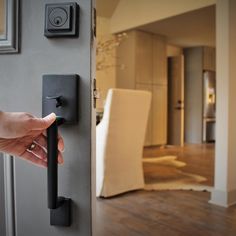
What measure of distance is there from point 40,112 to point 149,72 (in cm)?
524

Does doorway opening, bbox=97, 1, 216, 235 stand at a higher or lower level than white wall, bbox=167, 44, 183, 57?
lower

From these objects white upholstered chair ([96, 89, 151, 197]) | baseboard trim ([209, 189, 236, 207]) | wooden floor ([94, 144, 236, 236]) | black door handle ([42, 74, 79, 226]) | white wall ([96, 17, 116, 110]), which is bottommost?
wooden floor ([94, 144, 236, 236])

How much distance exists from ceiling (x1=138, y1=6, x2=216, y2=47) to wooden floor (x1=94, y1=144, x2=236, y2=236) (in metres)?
2.90

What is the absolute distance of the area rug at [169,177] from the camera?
2.85 m

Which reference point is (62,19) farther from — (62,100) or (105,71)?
(105,71)

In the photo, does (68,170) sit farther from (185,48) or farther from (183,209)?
(185,48)

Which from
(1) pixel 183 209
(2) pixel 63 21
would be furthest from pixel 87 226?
(1) pixel 183 209

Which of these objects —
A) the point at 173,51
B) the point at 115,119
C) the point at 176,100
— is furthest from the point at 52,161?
the point at 173,51

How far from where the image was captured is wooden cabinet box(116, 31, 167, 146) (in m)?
5.55

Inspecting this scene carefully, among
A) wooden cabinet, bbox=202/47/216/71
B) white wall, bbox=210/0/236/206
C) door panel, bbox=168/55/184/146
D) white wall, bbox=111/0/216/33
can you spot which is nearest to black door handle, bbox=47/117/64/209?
white wall, bbox=210/0/236/206

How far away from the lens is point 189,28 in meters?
5.36

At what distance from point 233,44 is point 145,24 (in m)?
2.84

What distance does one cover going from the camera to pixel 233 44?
7.80 ft

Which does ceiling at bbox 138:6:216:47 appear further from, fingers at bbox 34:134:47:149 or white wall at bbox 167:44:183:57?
fingers at bbox 34:134:47:149
